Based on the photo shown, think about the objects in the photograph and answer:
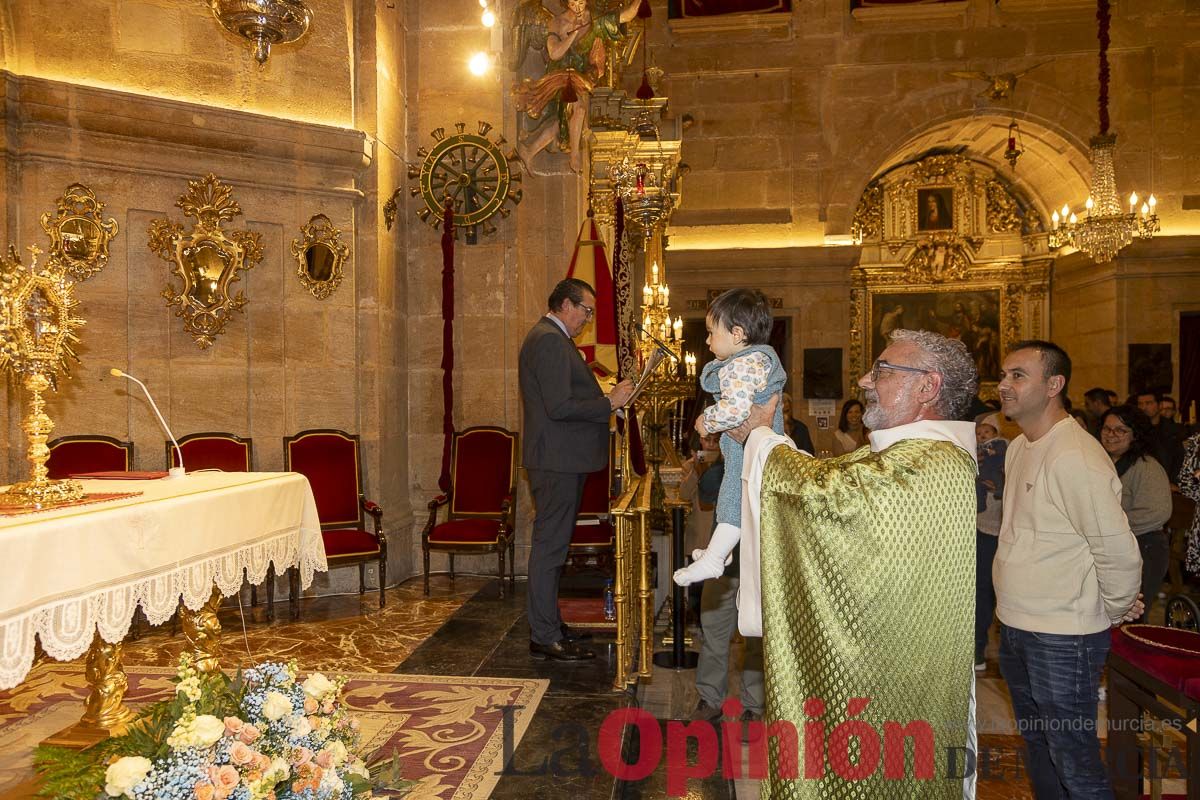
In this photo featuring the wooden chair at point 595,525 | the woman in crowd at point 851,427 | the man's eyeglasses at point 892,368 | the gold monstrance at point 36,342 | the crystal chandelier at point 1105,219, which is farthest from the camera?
the woman in crowd at point 851,427

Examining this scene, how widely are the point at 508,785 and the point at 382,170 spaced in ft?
17.7

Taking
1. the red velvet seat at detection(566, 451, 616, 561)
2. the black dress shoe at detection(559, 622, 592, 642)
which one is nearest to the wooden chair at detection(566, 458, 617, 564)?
the red velvet seat at detection(566, 451, 616, 561)

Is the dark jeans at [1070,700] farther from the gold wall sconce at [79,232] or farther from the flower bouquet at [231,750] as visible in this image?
the gold wall sconce at [79,232]

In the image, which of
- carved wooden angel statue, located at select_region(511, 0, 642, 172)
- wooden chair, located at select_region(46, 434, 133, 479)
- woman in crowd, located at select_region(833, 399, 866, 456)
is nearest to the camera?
wooden chair, located at select_region(46, 434, 133, 479)

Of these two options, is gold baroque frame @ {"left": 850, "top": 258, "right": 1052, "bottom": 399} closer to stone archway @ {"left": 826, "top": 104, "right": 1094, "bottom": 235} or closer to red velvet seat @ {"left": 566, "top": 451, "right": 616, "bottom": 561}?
stone archway @ {"left": 826, "top": 104, "right": 1094, "bottom": 235}

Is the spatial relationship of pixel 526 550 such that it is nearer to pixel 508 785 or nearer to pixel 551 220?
pixel 551 220

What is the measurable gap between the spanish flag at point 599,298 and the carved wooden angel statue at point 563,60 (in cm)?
106

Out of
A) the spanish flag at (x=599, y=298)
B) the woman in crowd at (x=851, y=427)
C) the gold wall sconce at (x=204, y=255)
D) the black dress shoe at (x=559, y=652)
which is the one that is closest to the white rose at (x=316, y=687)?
the black dress shoe at (x=559, y=652)

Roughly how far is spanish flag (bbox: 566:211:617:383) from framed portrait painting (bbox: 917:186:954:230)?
1196 centimetres

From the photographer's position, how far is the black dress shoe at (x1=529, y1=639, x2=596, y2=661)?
14.9 ft

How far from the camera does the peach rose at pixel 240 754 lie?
1.77 metres

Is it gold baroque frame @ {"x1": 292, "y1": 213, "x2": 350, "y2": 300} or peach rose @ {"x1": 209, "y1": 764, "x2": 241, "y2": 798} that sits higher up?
gold baroque frame @ {"x1": 292, "y1": 213, "x2": 350, "y2": 300}

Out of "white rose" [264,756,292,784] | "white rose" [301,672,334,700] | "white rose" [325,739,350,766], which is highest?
"white rose" [301,672,334,700]

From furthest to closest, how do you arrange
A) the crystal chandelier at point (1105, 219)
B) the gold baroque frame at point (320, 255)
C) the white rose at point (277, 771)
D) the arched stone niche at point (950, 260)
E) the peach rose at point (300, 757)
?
the arched stone niche at point (950, 260)
the crystal chandelier at point (1105, 219)
the gold baroque frame at point (320, 255)
the peach rose at point (300, 757)
the white rose at point (277, 771)
